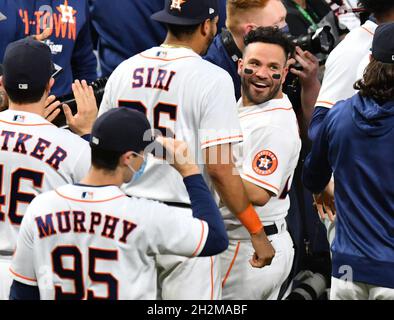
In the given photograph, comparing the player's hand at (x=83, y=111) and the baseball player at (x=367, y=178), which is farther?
the player's hand at (x=83, y=111)

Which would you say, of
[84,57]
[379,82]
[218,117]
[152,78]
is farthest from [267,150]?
[84,57]

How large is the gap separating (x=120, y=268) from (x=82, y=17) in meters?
2.93

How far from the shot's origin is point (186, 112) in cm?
468

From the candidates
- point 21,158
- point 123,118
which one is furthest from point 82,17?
point 123,118

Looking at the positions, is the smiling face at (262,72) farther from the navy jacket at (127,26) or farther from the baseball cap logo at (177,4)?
the navy jacket at (127,26)

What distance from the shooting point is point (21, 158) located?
4.48 m

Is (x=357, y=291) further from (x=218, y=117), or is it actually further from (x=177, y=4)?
(x=177, y=4)

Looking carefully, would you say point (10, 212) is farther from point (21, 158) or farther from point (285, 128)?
point (285, 128)

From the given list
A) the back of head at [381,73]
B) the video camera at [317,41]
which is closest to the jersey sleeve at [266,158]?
the back of head at [381,73]

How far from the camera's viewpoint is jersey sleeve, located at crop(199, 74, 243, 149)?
464 centimetres

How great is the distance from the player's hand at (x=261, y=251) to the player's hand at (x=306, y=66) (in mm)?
1254

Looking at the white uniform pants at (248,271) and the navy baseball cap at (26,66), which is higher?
the navy baseball cap at (26,66)

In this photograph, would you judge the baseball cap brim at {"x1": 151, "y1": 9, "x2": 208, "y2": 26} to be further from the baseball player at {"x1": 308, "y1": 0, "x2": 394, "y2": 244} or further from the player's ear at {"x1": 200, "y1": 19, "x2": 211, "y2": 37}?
the baseball player at {"x1": 308, "y1": 0, "x2": 394, "y2": 244}

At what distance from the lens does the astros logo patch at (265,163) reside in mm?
5051
